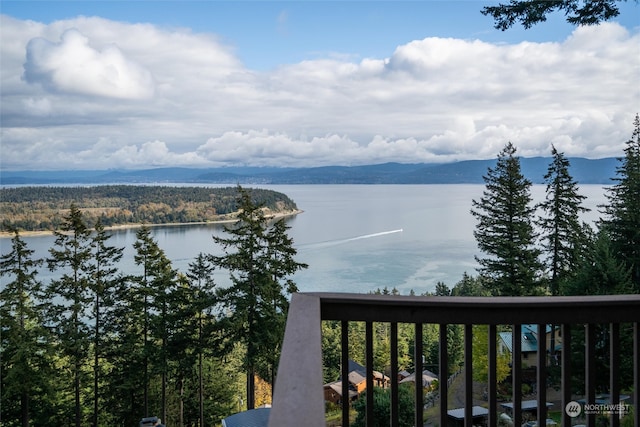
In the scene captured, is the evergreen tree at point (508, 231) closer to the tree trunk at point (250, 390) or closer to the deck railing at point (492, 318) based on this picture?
the tree trunk at point (250, 390)

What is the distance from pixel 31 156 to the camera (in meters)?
23.3

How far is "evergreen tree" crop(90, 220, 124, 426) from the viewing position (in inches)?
523

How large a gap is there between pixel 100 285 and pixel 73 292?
703mm

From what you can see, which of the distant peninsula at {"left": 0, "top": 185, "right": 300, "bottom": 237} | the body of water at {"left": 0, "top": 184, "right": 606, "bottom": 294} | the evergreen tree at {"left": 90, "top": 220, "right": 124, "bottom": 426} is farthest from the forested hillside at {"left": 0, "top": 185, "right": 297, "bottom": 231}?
the evergreen tree at {"left": 90, "top": 220, "right": 124, "bottom": 426}

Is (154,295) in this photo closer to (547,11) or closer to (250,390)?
(250,390)

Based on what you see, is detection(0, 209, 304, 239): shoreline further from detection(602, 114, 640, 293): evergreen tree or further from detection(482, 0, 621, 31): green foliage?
detection(482, 0, 621, 31): green foliage

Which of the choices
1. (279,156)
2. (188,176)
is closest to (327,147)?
(279,156)

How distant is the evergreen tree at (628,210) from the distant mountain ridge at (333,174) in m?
0.90

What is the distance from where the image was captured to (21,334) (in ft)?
38.8

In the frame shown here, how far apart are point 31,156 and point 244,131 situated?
18.5m

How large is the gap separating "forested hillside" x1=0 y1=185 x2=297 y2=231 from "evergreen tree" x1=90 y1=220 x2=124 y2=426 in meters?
1.37

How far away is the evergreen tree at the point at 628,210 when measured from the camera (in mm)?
11961

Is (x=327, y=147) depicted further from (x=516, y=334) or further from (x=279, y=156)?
(x=516, y=334)

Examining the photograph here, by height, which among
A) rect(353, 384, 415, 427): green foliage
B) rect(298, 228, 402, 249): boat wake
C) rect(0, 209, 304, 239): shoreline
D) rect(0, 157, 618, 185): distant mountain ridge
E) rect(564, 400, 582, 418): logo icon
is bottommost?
rect(298, 228, 402, 249): boat wake
